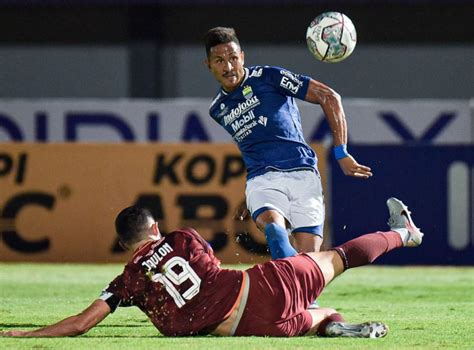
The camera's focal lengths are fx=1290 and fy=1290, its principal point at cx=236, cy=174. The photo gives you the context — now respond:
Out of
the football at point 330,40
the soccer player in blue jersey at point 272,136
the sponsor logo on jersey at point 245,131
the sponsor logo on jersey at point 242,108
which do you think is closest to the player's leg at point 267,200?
the soccer player in blue jersey at point 272,136

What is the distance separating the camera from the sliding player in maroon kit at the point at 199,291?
25.2ft

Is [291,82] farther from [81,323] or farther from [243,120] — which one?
[81,323]

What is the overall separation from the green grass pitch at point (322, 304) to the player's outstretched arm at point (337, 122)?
111cm

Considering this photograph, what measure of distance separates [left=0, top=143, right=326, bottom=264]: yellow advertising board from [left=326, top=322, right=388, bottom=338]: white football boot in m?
8.47

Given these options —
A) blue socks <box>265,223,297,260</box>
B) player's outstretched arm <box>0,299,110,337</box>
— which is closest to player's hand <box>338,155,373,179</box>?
blue socks <box>265,223,297,260</box>

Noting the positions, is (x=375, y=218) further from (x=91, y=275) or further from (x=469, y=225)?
(x=91, y=275)

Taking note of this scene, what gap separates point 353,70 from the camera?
81.8 feet

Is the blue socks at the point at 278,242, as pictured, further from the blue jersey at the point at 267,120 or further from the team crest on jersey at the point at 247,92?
the team crest on jersey at the point at 247,92

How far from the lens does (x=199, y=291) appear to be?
765 centimetres

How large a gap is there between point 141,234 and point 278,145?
1754 mm

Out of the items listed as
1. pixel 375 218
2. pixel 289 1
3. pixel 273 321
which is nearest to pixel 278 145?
pixel 273 321

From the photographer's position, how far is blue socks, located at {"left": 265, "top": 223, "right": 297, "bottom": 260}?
840cm

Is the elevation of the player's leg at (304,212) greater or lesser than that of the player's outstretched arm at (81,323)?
greater

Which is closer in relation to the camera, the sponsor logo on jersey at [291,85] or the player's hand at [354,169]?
the player's hand at [354,169]
